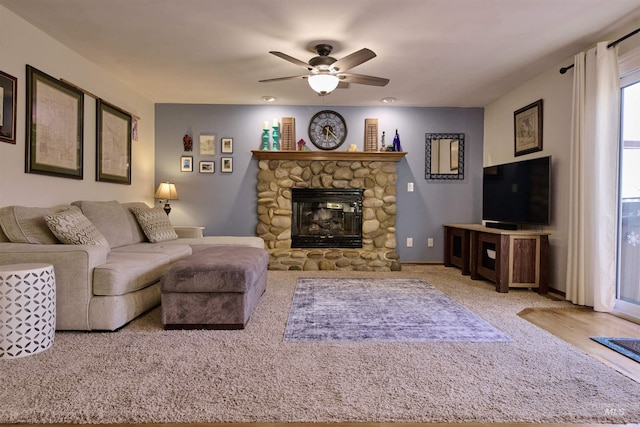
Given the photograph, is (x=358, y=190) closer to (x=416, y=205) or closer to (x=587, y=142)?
(x=416, y=205)

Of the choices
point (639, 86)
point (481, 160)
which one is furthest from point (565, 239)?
point (481, 160)

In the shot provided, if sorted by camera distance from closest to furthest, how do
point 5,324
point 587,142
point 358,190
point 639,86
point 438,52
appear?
point 5,324
point 639,86
point 587,142
point 438,52
point 358,190

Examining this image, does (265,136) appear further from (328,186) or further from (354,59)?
(354,59)

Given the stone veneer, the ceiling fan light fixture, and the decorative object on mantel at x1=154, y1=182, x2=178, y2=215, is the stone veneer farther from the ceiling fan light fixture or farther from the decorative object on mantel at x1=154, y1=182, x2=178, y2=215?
the ceiling fan light fixture

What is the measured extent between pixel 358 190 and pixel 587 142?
282 cm

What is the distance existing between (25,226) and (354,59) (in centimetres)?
284

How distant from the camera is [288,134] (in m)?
5.43

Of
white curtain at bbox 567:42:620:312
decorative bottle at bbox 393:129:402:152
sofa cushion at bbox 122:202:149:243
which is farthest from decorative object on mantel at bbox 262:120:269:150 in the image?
white curtain at bbox 567:42:620:312

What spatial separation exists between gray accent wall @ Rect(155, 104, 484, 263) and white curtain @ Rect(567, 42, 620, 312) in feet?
7.18

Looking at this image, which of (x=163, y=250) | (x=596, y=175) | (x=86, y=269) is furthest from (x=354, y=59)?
(x=86, y=269)

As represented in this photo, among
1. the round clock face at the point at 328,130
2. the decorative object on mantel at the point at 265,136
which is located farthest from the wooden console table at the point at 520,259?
the decorative object on mantel at the point at 265,136

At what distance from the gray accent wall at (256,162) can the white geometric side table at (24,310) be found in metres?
3.30

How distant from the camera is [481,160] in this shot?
5.54 meters

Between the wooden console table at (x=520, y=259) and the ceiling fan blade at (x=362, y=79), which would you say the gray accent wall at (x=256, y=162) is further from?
the ceiling fan blade at (x=362, y=79)
